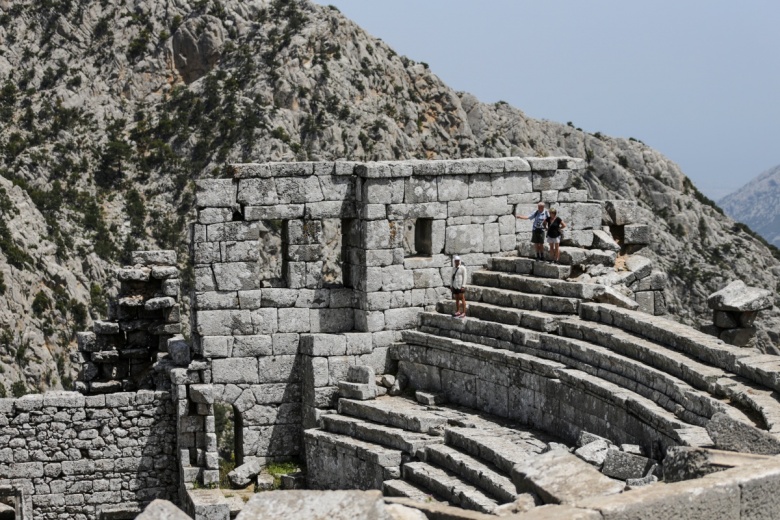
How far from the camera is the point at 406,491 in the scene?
19.5 m

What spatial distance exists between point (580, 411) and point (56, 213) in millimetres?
32996

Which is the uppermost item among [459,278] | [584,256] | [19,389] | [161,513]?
[584,256]

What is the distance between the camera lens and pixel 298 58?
56.8 metres

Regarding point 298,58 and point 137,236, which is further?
point 298,58

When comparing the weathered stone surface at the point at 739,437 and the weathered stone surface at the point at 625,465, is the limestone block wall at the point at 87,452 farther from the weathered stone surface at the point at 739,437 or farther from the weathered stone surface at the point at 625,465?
the weathered stone surface at the point at 739,437

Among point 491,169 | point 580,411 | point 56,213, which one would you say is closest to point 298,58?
point 56,213

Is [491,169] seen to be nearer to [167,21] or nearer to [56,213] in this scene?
[56,213]

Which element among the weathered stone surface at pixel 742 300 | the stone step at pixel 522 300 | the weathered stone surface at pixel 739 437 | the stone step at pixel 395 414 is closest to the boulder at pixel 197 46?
the stone step at pixel 522 300

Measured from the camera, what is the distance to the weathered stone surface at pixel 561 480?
10.9 metres

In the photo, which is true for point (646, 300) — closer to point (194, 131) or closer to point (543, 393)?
point (543, 393)

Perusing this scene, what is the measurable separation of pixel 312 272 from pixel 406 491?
5467mm

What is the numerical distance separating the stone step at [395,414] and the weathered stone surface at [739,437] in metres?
6.75

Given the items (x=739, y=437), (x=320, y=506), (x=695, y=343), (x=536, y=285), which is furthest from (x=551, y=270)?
(x=320, y=506)

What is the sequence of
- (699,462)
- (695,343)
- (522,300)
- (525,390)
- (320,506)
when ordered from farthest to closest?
1. (522,300)
2. (525,390)
3. (695,343)
4. (699,462)
5. (320,506)
